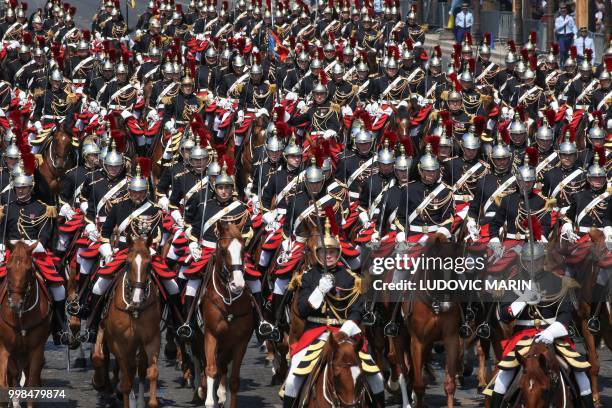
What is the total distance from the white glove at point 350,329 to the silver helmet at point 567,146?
9.44 m

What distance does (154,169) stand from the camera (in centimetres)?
3603

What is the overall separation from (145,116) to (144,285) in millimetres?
16001

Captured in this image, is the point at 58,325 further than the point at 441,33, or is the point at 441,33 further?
the point at 441,33

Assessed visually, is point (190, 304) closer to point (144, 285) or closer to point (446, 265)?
point (144, 285)

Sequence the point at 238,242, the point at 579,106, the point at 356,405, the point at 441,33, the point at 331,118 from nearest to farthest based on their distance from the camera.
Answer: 1. the point at 356,405
2. the point at 238,242
3. the point at 331,118
4. the point at 579,106
5. the point at 441,33

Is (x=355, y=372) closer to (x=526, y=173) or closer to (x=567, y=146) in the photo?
(x=526, y=173)

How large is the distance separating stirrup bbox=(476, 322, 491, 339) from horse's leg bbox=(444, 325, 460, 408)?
0.35 metres

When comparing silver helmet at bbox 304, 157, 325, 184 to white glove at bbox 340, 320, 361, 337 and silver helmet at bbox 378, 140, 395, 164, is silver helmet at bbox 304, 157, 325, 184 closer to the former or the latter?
silver helmet at bbox 378, 140, 395, 164

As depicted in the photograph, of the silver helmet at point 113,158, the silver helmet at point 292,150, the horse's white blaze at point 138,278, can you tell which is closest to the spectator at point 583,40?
the silver helmet at point 292,150

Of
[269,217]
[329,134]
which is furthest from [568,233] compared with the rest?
[329,134]

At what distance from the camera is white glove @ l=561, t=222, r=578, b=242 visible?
81.5 ft

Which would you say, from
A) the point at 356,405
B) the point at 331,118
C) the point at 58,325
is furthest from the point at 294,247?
the point at 331,118

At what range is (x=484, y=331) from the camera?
23.4 metres

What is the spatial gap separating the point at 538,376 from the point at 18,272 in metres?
6.29
